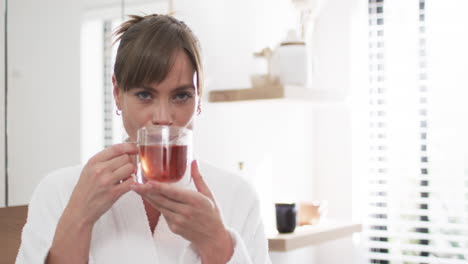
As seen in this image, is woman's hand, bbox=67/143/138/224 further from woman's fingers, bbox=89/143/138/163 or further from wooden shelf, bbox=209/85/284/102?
wooden shelf, bbox=209/85/284/102

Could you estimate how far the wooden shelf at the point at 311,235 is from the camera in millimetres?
2334

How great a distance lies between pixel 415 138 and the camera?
123 inches

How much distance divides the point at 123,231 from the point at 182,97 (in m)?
0.33

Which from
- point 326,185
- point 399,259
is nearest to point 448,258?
point 399,259

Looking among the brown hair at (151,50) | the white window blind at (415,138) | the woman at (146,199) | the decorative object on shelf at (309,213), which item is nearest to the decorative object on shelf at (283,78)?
the decorative object on shelf at (309,213)

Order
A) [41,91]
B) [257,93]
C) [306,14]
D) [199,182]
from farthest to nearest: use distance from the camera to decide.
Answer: [306,14] < [257,93] < [41,91] < [199,182]

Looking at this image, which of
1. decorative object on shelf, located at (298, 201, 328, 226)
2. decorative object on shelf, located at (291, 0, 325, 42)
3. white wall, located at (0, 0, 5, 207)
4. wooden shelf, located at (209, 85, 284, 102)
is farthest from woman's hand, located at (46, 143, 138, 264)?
decorative object on shelf, located at (291, 0, 325, 42)

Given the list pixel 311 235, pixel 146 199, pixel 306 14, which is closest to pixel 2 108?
pixel 146 199

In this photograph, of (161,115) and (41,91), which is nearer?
(161,115)

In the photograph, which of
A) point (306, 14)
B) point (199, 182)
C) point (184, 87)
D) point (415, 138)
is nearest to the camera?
point (199, 182)

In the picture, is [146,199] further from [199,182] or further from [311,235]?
[311,235]

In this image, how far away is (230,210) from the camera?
4.76 ft

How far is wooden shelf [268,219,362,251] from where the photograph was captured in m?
2.33

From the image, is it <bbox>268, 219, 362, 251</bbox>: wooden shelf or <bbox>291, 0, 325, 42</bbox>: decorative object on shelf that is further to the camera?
<bbox>291, 0, 325, 42</bbox>: decorative object on shelf
